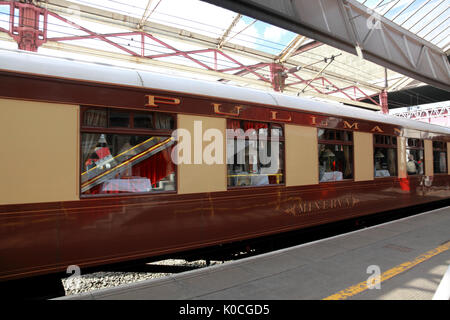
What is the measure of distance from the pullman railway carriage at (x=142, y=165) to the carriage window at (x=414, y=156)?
119 inches

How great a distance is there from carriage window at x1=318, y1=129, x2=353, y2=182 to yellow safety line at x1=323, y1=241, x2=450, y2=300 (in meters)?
1.91

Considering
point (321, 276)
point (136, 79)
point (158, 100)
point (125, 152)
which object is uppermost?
point (136, 79)

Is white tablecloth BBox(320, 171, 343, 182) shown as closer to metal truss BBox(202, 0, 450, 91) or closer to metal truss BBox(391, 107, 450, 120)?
metal truss BBox(202, 0, 450, 91)

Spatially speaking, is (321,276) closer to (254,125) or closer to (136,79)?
(254,125)

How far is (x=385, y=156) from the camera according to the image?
6.96 m

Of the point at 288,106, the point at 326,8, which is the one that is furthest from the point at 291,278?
the point at 326,8

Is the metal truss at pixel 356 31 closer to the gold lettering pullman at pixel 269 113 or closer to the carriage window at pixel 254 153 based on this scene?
the gold lettering pullman at pixel 269 113

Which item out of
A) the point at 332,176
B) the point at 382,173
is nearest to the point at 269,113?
the point at 332,176

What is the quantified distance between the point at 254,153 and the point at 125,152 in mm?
1975

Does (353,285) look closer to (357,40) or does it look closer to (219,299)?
(219,299)

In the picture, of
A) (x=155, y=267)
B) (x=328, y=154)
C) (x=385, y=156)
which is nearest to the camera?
(x=155, y=267)

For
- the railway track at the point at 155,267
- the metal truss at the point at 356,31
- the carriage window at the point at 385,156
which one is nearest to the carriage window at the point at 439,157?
the metal truss at the point at 356,31

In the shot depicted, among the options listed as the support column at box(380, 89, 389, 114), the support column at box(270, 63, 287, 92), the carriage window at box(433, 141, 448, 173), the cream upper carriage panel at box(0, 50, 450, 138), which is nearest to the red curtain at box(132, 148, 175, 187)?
the cream upper carriage panel at box(0, 50, 450, 138)

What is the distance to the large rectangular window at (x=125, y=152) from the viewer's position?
334 centimetres
